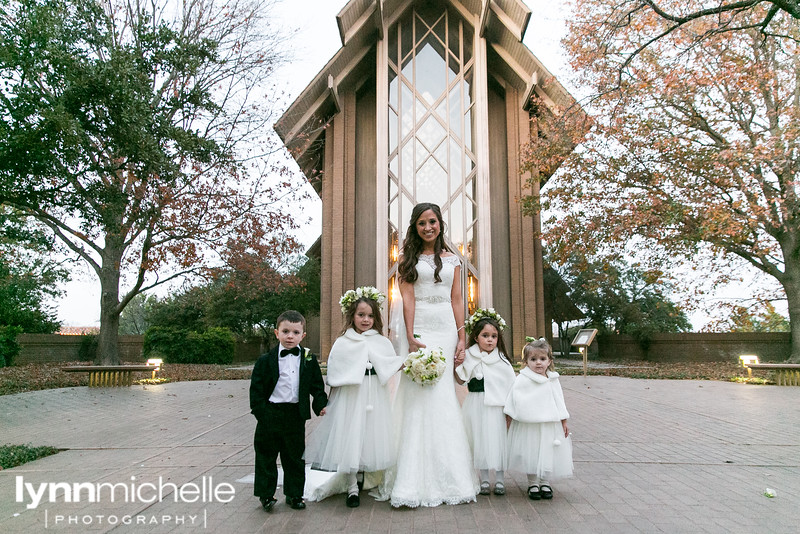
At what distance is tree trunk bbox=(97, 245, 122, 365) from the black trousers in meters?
13.0

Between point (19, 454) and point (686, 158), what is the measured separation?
17255 millimetres

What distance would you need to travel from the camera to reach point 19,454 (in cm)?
571

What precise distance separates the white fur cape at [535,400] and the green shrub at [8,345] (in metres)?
20.9

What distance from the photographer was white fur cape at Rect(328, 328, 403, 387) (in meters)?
4.14

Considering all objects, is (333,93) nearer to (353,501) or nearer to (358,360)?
(358,360)

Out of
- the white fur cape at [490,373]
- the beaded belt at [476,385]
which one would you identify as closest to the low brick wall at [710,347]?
the white fur cape at [490,373]

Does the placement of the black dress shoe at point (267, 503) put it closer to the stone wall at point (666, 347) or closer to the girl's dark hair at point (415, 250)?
the girl's dark hair at point (415, 250)

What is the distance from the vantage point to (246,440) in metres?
6.61

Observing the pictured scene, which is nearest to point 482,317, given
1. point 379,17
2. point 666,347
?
point 379,17

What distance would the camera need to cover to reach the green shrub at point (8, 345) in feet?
64.0

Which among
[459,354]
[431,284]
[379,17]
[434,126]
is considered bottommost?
[459,354]

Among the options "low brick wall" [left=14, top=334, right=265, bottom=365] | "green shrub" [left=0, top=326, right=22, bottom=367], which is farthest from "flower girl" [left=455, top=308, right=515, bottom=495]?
"low brick wall" [left=14, top=334, right=265, bottom=365]

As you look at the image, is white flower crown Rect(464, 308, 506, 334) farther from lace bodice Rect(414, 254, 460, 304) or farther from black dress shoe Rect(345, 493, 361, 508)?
black dress shoe Rect(345, 493, 361, 508)

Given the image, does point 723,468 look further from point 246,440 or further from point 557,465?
point 246,440
